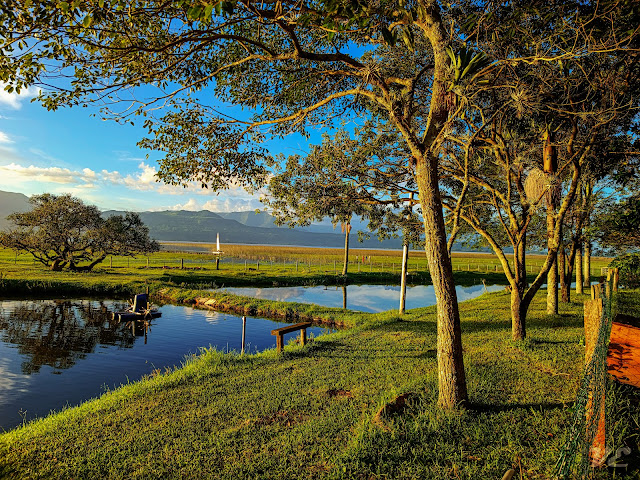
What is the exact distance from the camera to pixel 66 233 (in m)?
42.2

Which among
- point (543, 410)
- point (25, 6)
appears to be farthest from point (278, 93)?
point (543, 410)

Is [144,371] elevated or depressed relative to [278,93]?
depressed

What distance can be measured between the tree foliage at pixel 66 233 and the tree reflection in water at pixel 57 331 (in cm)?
1589

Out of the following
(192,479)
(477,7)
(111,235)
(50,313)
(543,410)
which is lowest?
(50,313)

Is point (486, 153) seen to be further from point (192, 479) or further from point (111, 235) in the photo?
point (111, 235)

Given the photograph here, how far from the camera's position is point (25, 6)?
17.7 feet

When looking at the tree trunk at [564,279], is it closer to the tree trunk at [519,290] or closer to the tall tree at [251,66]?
the tree trunk at [519,290]

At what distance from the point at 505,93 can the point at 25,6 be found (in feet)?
37.9

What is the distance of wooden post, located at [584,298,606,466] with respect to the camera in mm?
3893

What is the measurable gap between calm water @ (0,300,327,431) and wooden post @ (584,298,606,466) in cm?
1276

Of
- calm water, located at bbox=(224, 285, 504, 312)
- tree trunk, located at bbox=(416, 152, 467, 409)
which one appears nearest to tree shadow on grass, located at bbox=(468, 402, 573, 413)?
tree trunk, located at bbox=(416, 152, 467, 409)

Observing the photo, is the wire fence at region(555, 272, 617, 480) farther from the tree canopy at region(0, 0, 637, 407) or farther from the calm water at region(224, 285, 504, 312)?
the calm water at region(224, 285, 504, 312)

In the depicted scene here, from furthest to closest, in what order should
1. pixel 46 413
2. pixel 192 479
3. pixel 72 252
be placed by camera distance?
pixel 72 252 < pixel 46 413 < pixel 192 479

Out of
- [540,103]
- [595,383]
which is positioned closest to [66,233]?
[540,103]
